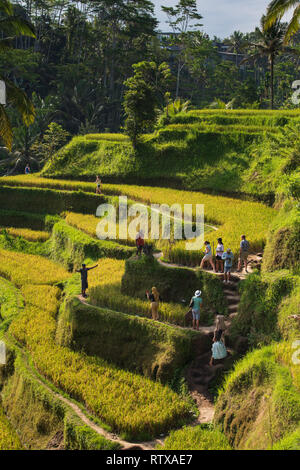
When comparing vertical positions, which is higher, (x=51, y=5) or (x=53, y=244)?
(x=51, y=5)

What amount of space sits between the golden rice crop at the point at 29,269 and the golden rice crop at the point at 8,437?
25.0 feet

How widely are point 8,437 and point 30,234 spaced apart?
47.5 feet

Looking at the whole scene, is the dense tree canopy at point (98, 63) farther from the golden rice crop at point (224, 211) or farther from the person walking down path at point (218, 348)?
the person walking down path at point (218, 348)

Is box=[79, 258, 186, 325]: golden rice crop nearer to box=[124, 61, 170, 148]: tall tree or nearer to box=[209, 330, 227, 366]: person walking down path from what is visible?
box=[209, 330, 227, 366]: person walking down path

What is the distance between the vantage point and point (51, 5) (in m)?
52.9

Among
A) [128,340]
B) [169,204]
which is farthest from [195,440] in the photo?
[169,204]

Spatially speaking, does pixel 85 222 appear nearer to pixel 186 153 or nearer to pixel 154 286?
pixel 186 153

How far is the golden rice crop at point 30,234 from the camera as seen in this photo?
23766mm

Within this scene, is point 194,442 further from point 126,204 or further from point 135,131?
point 135,131
